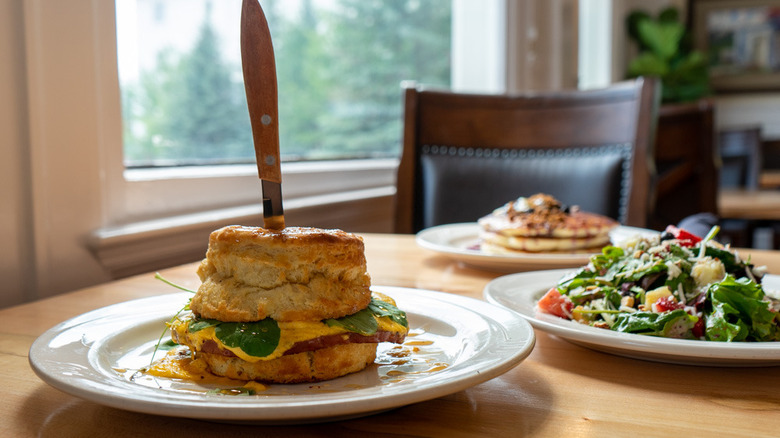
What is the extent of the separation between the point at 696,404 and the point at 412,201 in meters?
1.79

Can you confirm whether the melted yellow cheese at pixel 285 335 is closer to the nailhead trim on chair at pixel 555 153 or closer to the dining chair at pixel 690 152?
the nailhead trim on chair at pixel 555 153

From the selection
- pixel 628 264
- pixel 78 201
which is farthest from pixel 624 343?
pixel 78 201

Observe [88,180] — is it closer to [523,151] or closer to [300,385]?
[300,385]

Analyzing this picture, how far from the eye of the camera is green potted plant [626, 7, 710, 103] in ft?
22.9

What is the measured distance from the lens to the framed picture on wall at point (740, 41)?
7520 millimetres

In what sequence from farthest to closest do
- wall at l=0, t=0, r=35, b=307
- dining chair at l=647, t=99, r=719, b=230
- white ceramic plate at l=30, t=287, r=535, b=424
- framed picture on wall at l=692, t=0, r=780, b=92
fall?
1. framed picture on wall at l=692, t=0, r=780, b=92
2. dining chair at l=647, t=99, r=719, b=230
3. wall at l=0, t=0, r=35, b=307
4. white ceramic plate at l=30, t=287, r=535, b=424

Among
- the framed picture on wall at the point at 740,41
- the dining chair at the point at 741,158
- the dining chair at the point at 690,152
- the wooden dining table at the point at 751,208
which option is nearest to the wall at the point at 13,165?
the dining chair at the point at 690,152

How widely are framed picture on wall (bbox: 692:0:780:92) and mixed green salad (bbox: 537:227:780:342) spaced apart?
7.70 m

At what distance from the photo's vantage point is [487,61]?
358 cm

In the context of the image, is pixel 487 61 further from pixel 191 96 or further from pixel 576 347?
pixel 576 347

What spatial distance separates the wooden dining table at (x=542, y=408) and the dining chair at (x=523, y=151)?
156 centimetres

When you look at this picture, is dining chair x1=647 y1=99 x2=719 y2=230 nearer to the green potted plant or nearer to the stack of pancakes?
the stack of pancakes

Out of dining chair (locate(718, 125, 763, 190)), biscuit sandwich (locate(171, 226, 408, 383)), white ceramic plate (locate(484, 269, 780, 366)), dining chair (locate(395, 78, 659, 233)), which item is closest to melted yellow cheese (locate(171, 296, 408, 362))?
biscuit sandwich (locate(171, 226, 408, 383))

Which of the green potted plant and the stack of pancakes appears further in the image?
the green potted plant
